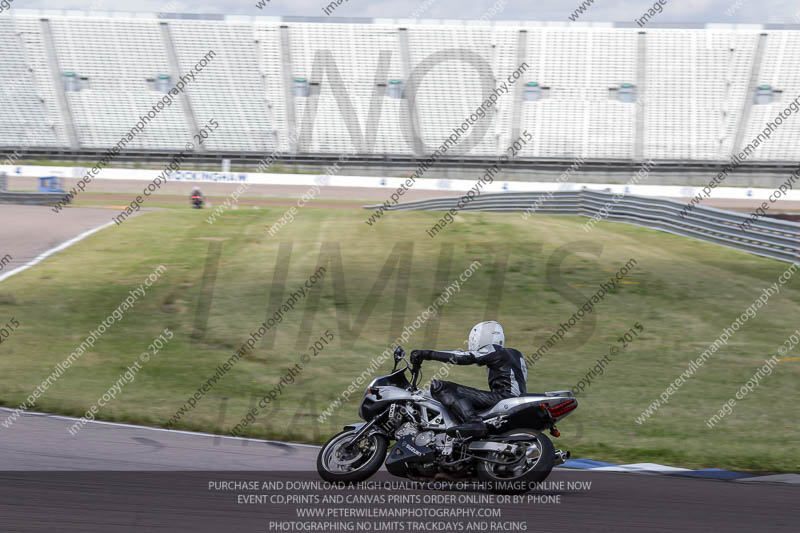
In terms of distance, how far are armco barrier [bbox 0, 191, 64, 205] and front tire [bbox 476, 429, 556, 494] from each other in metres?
25.6

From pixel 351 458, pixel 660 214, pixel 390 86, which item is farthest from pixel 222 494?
pixel 390 86

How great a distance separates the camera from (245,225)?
77.2 ft

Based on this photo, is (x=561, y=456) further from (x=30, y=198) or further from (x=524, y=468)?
(x=30, y=198)

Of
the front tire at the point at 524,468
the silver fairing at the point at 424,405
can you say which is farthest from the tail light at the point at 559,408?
the silver fairing at the point at 424,405

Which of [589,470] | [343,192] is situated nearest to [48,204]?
[343,192]

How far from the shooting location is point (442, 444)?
254 inches

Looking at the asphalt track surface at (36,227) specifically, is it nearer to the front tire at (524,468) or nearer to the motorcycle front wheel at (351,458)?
the motorcycle front wheel at (351,458)

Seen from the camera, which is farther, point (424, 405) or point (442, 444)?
point (424, 405)

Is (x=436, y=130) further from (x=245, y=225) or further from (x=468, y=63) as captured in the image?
(x=245, y=225)

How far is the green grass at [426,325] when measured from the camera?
386 inches

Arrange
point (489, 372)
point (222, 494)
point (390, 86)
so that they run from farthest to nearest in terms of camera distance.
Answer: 1. point (390, 86)
2. point (489, 372)
3. point (222, 494)

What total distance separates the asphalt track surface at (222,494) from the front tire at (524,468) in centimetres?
17

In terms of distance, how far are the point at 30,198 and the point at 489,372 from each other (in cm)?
2566

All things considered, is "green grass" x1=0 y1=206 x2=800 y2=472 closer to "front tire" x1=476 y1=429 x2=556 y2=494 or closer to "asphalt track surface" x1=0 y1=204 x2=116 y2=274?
"asphalt track surface" x1=0 y1=204 x2=116 y2=274
